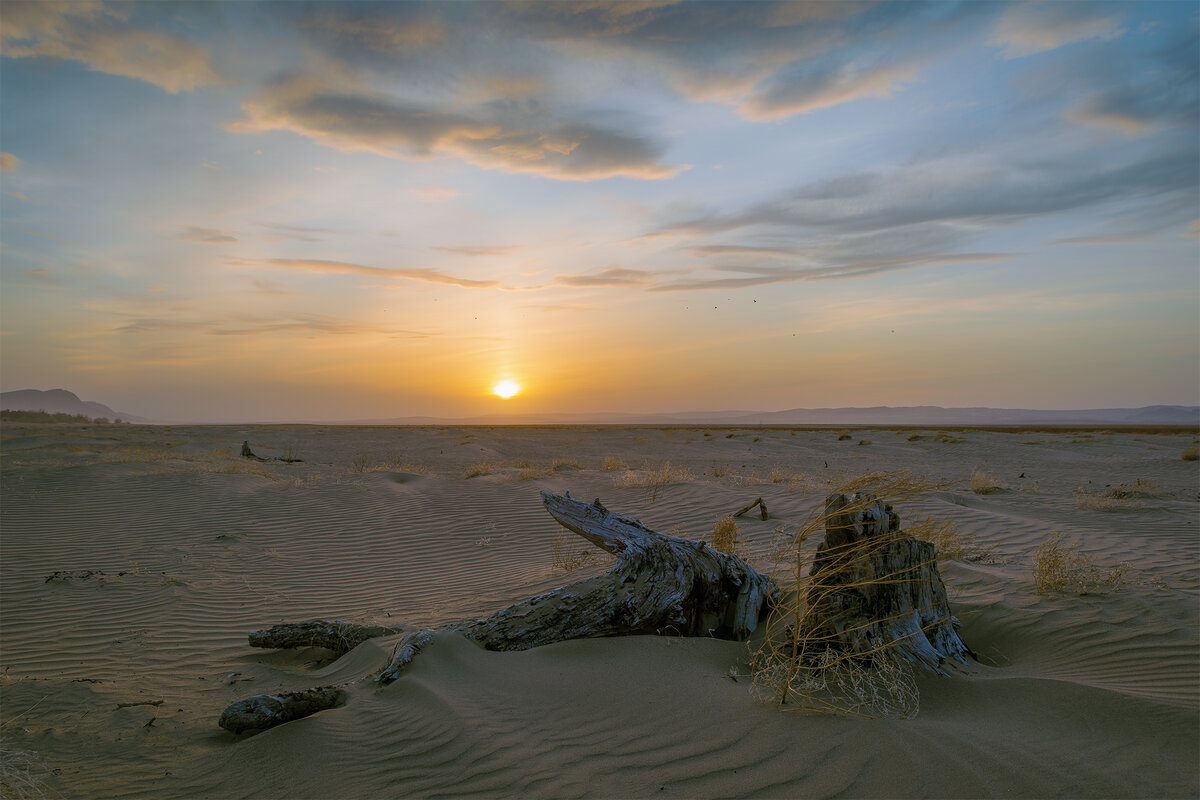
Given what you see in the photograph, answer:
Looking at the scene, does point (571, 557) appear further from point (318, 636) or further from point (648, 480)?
point (648, 480)

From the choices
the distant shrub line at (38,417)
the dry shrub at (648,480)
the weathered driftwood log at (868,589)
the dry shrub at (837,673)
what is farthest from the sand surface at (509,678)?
the distant shrub line at (38,417)

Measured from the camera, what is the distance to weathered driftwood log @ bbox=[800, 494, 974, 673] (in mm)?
Answer: 3668

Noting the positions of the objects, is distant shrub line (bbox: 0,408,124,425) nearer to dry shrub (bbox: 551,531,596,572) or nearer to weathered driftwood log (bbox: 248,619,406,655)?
dry shrub (bbox: 551,531,596,572)

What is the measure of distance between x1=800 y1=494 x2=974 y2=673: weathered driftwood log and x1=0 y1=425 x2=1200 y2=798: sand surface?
0.31 m

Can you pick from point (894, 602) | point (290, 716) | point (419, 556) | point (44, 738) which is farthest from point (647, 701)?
point (419, 556)

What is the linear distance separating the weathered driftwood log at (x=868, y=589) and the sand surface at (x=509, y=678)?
1.03 ft

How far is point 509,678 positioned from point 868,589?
86.3 inches

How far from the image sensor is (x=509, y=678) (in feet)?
12.8

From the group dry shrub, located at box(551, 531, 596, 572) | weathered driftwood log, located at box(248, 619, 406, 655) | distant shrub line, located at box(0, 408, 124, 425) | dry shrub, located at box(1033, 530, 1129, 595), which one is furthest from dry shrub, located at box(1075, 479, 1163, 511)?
distant shrub line, located at box(0, 408, 124, 425)

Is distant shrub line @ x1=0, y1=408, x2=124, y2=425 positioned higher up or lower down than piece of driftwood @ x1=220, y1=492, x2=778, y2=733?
higher up

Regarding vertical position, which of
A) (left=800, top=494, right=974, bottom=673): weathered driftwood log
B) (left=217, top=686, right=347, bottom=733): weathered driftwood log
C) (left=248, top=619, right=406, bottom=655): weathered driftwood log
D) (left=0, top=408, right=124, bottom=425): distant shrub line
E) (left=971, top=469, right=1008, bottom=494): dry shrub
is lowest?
(left=248, top=619, right=406, bottom=655): weathered driftwood log

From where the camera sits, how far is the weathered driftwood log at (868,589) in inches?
144

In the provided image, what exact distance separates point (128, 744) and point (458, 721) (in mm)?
1899

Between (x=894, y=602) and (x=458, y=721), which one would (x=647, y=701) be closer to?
(x=458, y=721)
